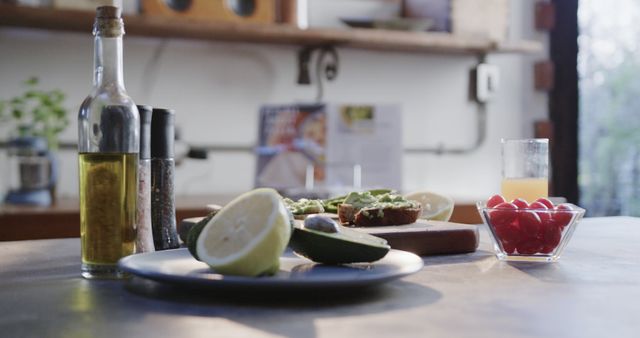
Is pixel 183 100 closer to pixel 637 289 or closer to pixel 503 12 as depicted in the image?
pixel 503 12

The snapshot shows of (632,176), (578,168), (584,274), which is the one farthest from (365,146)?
(584,274)

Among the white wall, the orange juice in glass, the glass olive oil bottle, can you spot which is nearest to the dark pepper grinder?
the glass olive oil bottle

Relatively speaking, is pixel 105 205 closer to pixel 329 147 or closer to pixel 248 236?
pixel 248 236

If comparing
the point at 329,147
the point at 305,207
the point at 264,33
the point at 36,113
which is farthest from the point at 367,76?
the point at 305,207

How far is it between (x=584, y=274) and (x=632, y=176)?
2986 mm

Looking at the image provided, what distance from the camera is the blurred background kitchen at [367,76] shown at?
2.88m

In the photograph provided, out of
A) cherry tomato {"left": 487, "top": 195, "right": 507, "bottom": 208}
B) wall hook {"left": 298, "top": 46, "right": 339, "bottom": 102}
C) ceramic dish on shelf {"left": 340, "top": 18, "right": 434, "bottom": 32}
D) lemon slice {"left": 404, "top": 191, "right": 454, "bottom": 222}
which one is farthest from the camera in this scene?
wall hook {"left": 298, "top": 46, "right": 339, "bottom": 102}

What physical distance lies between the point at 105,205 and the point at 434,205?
2.23ft

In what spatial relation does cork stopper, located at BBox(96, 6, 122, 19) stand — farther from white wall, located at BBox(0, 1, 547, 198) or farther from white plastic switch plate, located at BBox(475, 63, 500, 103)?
white plastic switch plate, located at BBox(475, 63, 500, 103)

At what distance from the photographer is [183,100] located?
10.1 feet

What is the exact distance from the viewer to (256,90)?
3.21 m

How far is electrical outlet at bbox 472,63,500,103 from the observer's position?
3.57 m

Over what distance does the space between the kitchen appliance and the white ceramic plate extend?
176cm

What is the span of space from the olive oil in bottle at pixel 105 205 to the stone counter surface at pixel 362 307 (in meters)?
0.04
